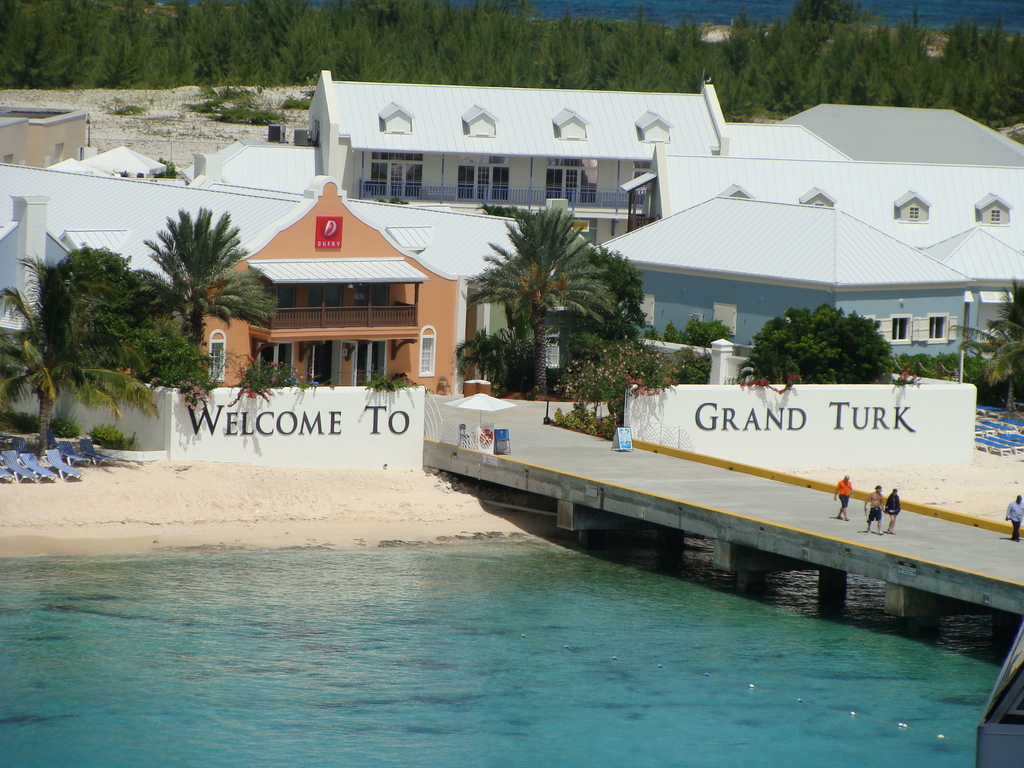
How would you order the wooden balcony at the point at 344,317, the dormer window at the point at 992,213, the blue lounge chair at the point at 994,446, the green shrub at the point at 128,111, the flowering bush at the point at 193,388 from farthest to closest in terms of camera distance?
the green shrub at the point at 128,111 → the dormer window at the point at 992,213 → the blue lounge chair at the point at 994,446 → the wooden balcony at the point at 344,317 → the flowering bush at the point at 193,388

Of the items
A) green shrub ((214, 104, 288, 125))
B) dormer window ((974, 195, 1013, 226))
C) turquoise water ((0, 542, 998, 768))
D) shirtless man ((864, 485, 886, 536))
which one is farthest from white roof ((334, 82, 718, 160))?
shirtless man ((864, 485, 886, 536))

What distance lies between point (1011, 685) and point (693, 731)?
11304 millimetres

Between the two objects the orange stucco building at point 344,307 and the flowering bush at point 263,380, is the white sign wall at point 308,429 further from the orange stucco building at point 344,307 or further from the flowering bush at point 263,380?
the orange stucco building at point 344,307

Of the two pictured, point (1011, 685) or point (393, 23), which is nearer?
point (1011, 685)

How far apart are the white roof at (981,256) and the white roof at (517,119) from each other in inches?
772

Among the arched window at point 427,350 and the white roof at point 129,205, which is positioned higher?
the white roof at point 129,205

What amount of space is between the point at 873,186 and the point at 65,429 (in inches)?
1527

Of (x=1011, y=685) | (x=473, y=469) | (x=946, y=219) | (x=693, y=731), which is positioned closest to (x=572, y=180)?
(x=946, y=219)

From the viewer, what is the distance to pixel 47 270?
36.4 metres

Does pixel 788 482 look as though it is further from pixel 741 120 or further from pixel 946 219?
pixel 741 120

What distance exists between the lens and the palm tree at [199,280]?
41031mm

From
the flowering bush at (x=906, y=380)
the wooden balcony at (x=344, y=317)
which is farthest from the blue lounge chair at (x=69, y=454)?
the flowering bush at (x=906, y=380)

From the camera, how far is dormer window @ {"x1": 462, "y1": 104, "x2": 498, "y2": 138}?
75.6 metres

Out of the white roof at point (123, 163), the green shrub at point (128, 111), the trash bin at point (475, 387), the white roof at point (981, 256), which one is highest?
the green shrub at point (128, 111)
